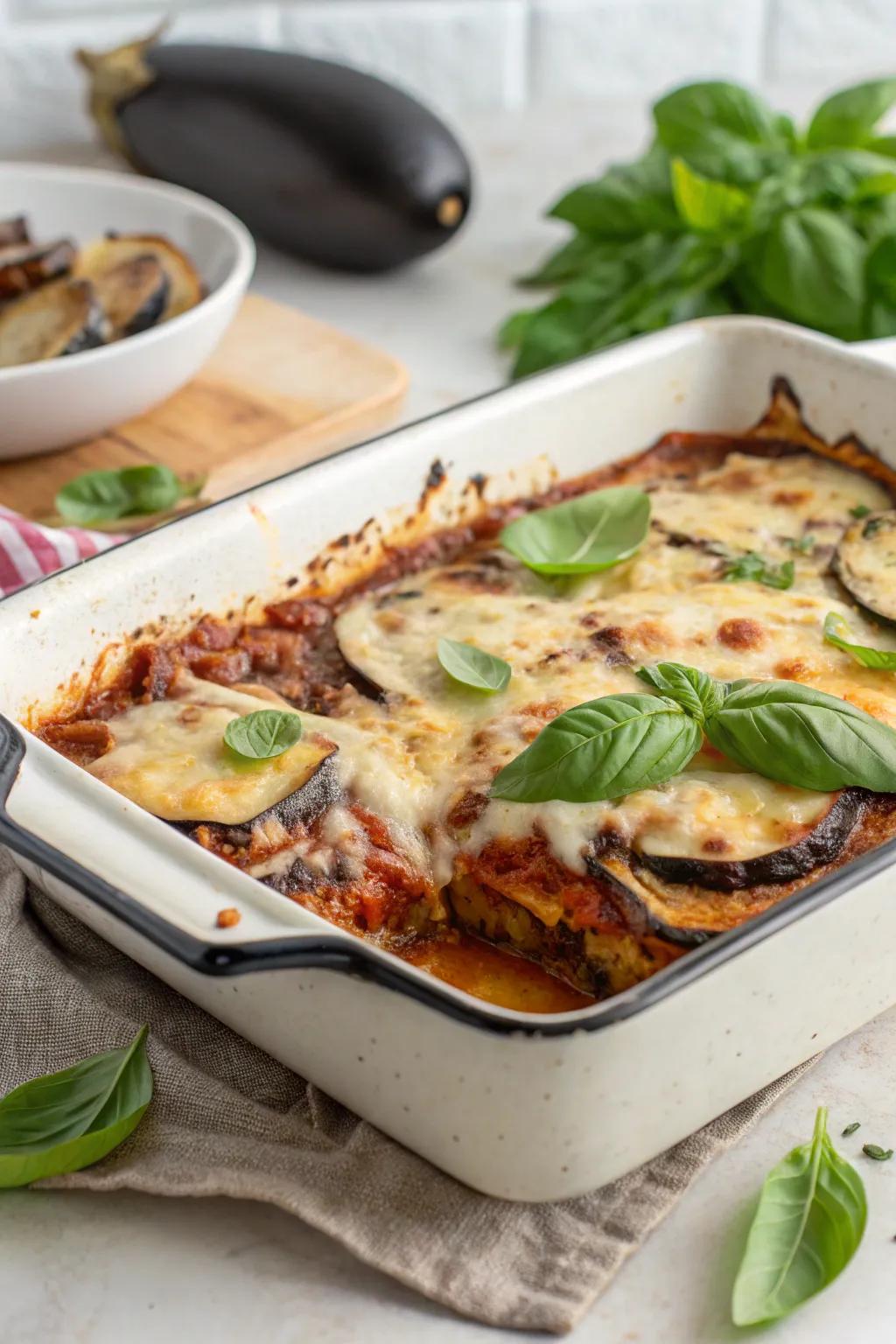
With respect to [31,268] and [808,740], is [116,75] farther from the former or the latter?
[808,740]

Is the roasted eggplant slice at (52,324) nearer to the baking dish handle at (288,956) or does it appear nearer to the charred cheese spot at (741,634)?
the charred cheese spot at (741,634)

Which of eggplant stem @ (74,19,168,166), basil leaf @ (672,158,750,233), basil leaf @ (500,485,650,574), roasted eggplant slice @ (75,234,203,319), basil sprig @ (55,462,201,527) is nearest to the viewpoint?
basil leaf @ (500,485,650,574)

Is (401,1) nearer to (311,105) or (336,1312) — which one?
(311,105)

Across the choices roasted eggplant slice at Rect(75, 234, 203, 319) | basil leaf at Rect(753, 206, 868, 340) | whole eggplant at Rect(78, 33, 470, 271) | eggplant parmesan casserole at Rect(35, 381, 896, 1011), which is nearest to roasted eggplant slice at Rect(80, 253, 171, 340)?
roasted eggplant slice at Rect(75, 234, 203, 319)

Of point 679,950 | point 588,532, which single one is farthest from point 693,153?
point 679,950

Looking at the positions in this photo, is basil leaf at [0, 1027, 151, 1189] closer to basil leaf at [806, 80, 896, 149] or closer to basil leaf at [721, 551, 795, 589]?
basil leaf at [721, 551, 795, 589]

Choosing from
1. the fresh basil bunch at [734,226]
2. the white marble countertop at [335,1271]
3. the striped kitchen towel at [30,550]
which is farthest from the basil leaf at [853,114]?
the white marble countertop at [335,1271]
